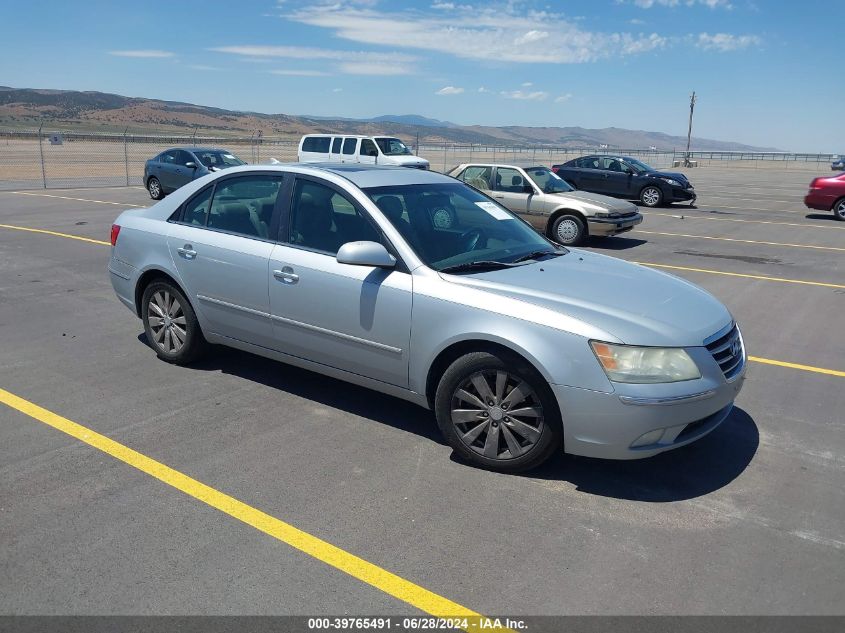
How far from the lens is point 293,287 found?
475 cm

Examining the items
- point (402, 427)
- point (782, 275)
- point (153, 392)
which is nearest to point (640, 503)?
point (402, 427)

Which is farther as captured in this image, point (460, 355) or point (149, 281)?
point (149, 281)

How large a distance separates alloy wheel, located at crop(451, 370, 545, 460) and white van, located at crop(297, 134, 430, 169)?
20.8 m

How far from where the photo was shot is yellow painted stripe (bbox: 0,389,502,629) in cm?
296

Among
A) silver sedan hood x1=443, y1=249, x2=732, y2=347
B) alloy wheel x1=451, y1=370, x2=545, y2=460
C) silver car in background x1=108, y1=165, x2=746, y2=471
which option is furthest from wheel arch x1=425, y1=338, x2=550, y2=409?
silver sedan hood x1=443, y1=249, x2=732, y2=347

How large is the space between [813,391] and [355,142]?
68.8ft

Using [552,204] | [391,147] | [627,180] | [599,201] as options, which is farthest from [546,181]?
[391,147]

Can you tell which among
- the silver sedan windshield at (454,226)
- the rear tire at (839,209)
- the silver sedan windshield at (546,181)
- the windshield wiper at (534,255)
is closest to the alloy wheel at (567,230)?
the silver sedan windshield at (546,181)

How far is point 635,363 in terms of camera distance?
12.2 feet

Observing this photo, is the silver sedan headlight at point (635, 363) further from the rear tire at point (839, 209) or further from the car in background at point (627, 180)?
the car in background at point (627, 180)

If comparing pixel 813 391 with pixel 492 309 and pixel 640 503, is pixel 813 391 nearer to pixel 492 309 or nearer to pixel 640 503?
pixel 640 503

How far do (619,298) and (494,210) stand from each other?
4.90ft

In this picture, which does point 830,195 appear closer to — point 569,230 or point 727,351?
point 569,230

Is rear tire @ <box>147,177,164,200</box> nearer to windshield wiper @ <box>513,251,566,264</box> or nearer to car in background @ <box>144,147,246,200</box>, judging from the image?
car in background @ <box>144,147,246,200</box>
